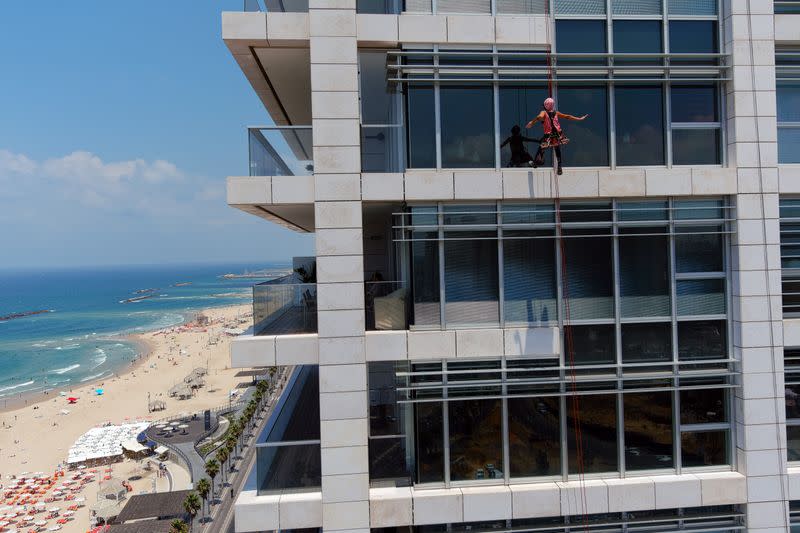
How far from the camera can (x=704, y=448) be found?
11.8m

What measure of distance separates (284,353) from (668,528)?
9.99 metres

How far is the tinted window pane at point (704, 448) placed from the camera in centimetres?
1170

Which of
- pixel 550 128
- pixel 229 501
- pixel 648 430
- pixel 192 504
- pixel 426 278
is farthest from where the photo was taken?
pixel 229 501

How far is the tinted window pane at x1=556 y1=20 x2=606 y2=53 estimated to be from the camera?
11.4m

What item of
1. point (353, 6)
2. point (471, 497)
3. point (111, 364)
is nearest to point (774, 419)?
point (471, 497)

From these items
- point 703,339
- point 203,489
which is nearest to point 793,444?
point 703,339

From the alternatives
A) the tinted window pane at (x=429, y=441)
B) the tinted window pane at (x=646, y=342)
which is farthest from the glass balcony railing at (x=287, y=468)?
the tinted window pane at (x=646, y=342)

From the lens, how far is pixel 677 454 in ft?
38.1

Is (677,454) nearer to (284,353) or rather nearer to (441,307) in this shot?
(441,307)

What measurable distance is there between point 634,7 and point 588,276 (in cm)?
649

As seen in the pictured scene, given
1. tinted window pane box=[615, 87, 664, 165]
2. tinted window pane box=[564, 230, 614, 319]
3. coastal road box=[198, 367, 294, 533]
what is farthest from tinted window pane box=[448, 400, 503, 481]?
coastal road box=[198, 367, 294, 533]

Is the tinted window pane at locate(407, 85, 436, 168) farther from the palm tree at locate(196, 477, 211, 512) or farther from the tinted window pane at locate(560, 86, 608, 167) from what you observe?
the palm tree at locate(196, 477, 211, 512)

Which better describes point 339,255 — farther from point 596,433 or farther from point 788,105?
point 788,105

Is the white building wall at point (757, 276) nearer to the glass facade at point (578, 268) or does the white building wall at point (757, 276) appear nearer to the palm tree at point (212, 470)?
the glass facade at point (578, 268)
